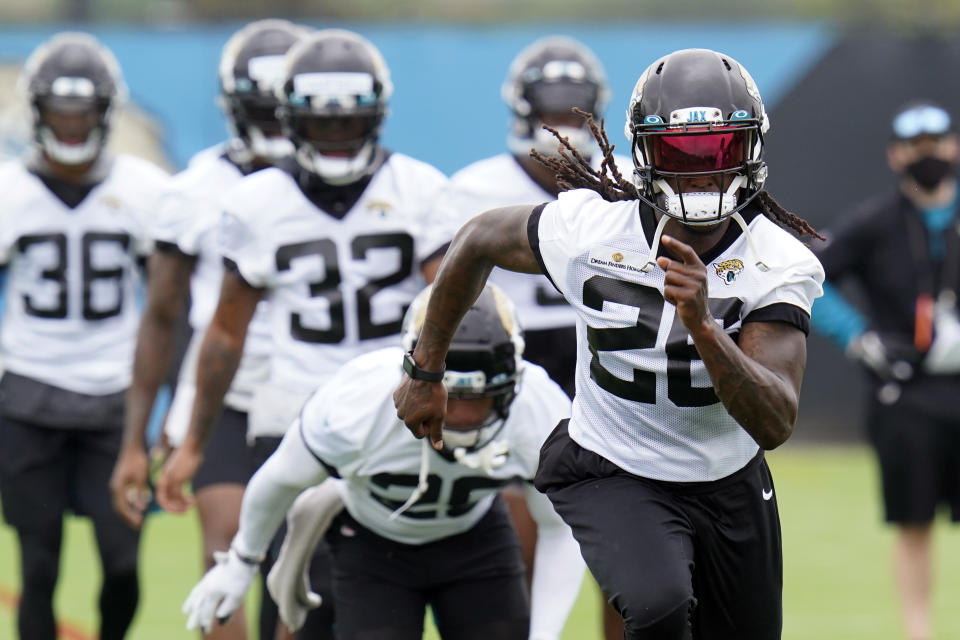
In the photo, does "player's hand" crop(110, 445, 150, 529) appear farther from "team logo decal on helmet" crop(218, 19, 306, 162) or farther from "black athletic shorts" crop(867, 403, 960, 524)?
"black athletic shorts" crop(867, 403, 960, 524)

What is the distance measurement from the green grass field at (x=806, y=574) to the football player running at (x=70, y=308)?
3.84ft

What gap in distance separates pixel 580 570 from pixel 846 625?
289 cm

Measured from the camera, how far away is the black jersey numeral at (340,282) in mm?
4910

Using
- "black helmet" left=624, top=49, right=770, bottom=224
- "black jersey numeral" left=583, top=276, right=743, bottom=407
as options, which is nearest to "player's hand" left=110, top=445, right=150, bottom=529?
"black jersey numeral" left=583, top=276, right=743, bottom=407

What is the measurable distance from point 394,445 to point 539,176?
1.73 meters

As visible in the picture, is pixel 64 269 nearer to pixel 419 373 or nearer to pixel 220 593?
pixel 220 593

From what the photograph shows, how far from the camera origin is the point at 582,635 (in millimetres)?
6688

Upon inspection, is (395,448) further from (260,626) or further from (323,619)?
(260,626)

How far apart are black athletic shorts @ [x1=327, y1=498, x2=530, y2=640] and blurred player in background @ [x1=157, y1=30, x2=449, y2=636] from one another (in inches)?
19.2

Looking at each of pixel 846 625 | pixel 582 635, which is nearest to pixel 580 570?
pixel 582 635

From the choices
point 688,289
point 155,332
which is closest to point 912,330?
point 155,332

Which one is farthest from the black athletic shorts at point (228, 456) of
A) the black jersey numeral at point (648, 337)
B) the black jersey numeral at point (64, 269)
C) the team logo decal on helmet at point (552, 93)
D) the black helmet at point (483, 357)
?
the black jersey numeral at point (648, 337)

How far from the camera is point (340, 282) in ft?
16.1

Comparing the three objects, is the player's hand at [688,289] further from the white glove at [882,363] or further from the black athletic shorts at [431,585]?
the white glove at [882,363]
